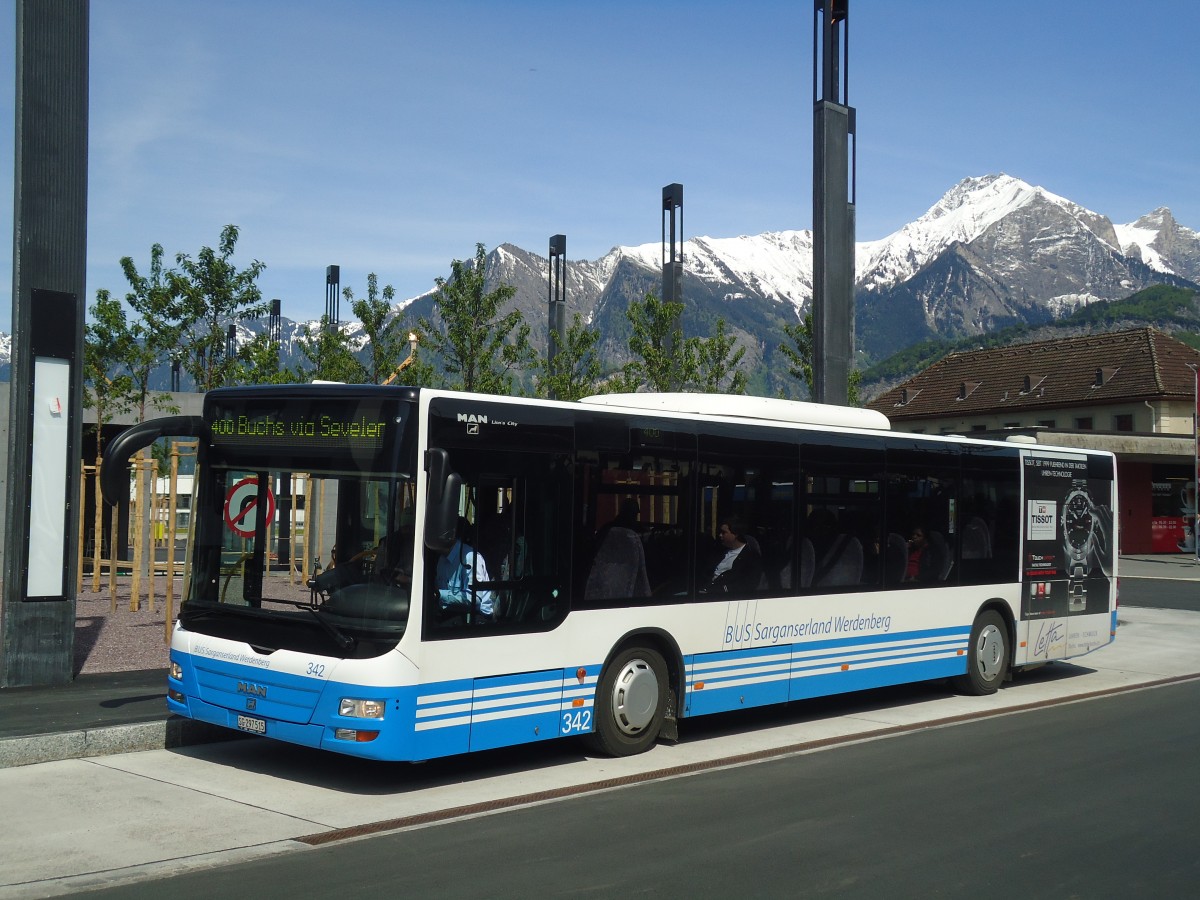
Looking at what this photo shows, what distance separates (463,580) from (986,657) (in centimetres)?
767

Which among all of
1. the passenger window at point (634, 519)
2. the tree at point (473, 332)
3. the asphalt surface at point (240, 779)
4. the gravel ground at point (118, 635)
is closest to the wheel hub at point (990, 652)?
the asphalt surface at point (240, 779)

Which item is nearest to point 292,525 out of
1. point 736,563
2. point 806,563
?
point 736,563

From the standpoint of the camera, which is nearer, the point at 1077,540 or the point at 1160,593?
the point at 1077,540

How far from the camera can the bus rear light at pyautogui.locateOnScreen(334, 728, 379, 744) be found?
26.5 ft

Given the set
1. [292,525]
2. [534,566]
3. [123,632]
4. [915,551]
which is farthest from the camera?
[123,632]

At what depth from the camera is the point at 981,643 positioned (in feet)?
45.2

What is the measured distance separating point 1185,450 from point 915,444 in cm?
4286

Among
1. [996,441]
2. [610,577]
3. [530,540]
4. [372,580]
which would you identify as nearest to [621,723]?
[610,577]

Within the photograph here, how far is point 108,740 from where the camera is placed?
943cm

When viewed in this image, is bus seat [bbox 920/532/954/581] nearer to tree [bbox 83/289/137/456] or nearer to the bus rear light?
the bus rear light

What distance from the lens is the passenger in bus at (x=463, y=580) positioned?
844 cm

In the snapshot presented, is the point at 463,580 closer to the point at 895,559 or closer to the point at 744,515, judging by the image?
the point at 744,515

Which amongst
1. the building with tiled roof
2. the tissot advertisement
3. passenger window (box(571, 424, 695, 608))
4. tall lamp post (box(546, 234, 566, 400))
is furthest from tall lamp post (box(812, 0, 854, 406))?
the building with tiled roof

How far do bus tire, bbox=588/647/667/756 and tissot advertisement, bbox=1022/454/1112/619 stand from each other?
249 inches
